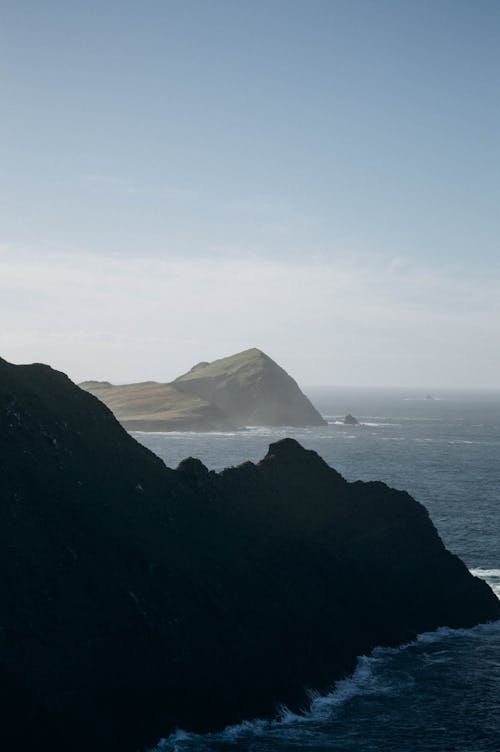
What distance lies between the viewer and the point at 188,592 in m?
55.9

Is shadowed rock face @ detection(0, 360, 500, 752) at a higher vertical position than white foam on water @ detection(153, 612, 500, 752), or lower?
higher

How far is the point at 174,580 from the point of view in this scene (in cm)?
5572

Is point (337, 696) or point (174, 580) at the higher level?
point (174, 580)

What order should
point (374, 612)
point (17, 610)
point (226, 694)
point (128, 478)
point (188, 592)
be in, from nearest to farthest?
point (17, 610)
point (226, 694)
point (188, 592)
point (128, 478)
point (374, 612)

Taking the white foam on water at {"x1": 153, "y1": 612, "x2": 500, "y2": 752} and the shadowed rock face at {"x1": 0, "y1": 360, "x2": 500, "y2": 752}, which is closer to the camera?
the shadowed rock face at {"x1": 0, "y1": 360, "x2": 500, "y2": 752}

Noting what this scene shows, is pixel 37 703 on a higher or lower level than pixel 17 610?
lower

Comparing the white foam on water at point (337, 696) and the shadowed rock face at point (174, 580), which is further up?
the shadowed rock face at point (174, 580)

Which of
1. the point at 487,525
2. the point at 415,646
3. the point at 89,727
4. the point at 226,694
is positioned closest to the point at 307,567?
the point at 415,646

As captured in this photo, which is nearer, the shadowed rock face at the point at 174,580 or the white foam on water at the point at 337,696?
the shadowed rock face at the point at 174,580

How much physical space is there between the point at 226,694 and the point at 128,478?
1940 centimetres

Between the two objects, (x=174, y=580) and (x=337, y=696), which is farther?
(x=337, y=696)

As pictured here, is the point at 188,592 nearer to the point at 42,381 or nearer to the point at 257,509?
the point at 257,509

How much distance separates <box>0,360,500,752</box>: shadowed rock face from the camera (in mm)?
46531

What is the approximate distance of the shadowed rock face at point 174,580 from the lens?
153ft
